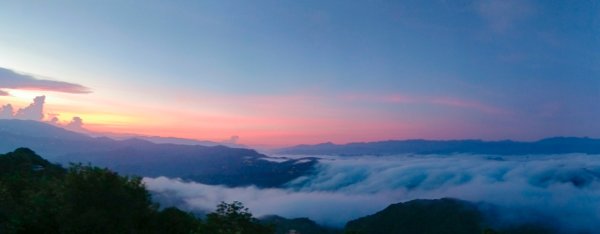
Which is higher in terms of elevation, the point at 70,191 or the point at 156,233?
the point at 70,191

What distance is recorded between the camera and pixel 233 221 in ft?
126

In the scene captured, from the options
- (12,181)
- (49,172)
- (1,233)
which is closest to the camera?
(1,233)

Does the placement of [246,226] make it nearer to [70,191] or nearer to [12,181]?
[70,191]

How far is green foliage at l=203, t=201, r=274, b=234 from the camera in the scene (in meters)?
36.3

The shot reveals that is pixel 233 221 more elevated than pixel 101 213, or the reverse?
pixel 101 213

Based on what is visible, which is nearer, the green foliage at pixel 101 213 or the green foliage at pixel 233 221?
the green foliage at pixel 233 221

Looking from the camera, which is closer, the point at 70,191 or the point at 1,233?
the point at 1,233

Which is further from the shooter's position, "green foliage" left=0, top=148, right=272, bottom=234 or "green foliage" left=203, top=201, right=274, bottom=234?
"green foliage" left=0, top=148, right=272, bottom=234

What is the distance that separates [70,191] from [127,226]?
5.30 metres

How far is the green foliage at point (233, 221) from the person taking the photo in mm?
36312

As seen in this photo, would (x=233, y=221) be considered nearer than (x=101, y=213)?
No

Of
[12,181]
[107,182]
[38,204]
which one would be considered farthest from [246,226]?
[12,181]

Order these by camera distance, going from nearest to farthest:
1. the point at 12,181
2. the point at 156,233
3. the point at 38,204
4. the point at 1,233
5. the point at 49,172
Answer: the point at 1,233, the point at 38,204, the point at 156,233, the point at 12,181, the point at 49,172

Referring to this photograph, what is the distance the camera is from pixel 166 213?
43.8 m
